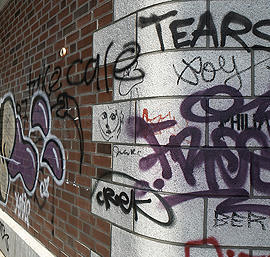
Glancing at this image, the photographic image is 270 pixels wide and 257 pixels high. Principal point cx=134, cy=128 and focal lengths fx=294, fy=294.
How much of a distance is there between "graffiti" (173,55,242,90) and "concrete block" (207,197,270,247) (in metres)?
0.76

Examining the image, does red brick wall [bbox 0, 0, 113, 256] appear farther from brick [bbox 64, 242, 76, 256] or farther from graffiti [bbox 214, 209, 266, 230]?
graffiti [bbox 214, 209, 266, 230]

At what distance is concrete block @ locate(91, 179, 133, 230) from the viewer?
2113mm

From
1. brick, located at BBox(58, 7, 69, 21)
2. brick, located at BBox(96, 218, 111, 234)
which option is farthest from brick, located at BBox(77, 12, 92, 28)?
brick, located at BBox(96, 218, 111, 234)

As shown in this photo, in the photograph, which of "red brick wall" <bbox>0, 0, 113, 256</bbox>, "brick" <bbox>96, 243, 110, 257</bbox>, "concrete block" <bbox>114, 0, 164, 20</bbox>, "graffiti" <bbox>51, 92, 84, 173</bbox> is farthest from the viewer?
"graffiti" <bbox>51, 92, 84, 173</bbox>

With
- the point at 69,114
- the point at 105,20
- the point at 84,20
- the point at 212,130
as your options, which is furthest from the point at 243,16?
the point at 69,114

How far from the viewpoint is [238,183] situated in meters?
1.87

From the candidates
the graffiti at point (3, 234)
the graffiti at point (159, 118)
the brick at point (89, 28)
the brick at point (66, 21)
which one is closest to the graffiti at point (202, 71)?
the graffiti at point (159, 118)

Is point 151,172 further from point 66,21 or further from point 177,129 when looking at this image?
point 66,21

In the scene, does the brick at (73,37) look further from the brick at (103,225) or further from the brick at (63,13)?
the brick at (103,225)

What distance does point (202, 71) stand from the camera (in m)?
1.88

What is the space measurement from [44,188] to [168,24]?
2342 millimetres

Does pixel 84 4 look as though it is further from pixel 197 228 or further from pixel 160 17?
pixel 197 228

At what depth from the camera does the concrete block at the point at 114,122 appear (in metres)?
2.11

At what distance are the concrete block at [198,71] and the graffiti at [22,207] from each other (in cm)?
272
